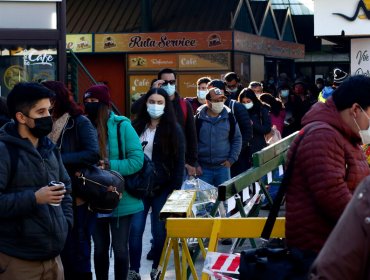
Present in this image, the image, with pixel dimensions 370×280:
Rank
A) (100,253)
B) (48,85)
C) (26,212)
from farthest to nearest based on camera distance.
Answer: (100,253)
(48,85)
(26,212)

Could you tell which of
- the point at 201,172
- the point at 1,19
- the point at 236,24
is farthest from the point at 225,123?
the point at 236,24

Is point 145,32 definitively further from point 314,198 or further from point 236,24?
point 314,198

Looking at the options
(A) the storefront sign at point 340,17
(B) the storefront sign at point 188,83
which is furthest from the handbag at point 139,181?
(B) the storefront sign at point 188,83

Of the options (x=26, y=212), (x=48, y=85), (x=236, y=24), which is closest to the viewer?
(x=26, y=212)

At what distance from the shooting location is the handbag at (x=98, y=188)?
22.4 ft

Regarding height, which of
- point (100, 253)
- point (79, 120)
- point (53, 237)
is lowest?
point (100, 253)

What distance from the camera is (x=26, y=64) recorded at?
11.5 metres

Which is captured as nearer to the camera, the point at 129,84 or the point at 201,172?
the point at 201,172

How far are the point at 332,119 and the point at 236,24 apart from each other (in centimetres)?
2029

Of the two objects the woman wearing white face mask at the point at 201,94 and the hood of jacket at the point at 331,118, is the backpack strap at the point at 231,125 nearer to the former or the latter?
the woman wearing white face mask at the point at 201,94

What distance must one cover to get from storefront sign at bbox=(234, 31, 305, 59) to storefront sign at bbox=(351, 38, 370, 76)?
229 inches

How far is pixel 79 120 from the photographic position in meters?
6.87

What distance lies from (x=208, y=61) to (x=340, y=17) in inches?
221

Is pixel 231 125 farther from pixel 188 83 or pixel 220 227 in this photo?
pixel 188 83
